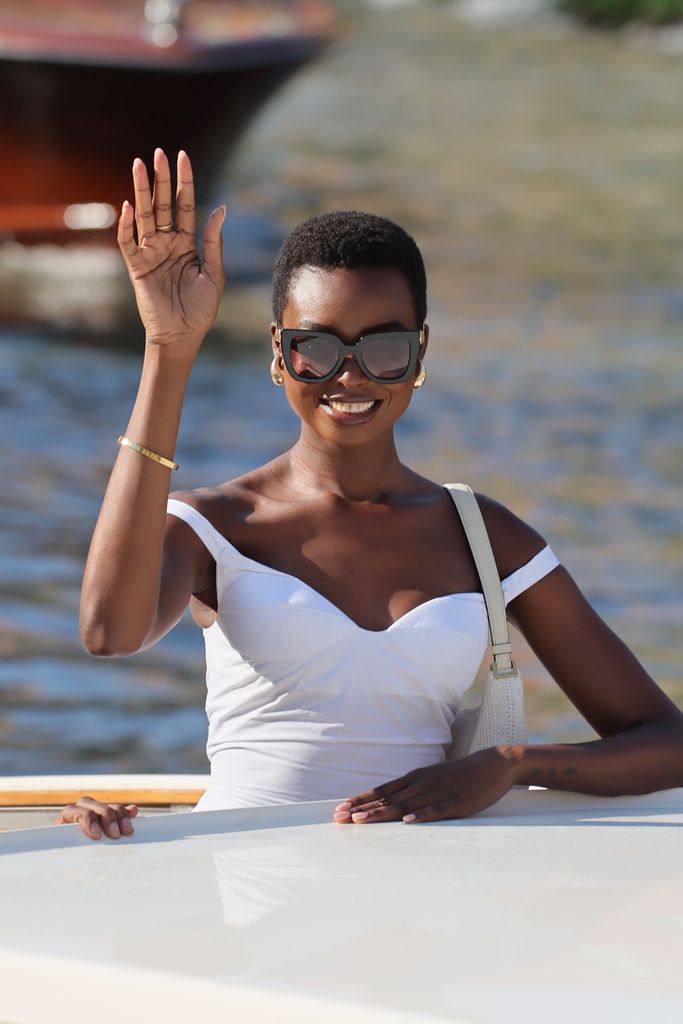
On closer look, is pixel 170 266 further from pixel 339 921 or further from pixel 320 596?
pixel 339 921

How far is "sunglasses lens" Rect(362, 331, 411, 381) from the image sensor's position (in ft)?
6.84

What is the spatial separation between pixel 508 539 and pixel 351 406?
29 centimetres

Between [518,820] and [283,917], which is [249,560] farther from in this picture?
[283,917]

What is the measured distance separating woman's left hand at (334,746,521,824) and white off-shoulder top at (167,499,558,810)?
12 centimetres

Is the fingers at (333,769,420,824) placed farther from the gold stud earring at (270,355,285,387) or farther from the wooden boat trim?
the wooden boat trim

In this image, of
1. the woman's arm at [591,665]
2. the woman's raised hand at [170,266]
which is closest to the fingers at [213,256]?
the woman's raised hand at [170,266]

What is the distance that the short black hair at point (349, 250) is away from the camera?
213cm

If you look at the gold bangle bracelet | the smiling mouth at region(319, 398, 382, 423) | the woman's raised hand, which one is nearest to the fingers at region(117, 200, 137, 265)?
the woman's raised hand

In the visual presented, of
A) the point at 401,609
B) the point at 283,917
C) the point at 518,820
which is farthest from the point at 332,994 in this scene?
the point at 401,609

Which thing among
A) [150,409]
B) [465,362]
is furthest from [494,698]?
[465,362]

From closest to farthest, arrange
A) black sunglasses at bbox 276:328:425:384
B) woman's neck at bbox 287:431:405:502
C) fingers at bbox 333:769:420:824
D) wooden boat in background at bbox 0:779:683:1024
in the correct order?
wooden boat in background at bbox 0:779:683:1024, fingers at bbox 333:769:420:824, black sunglasses at bbox 276:328:425:384, woman's neck at bbox 287:431:405:502

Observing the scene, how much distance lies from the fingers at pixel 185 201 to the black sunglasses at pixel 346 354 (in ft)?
0.62

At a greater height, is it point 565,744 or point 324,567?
point 324,567

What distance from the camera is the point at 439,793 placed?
1982 mm
